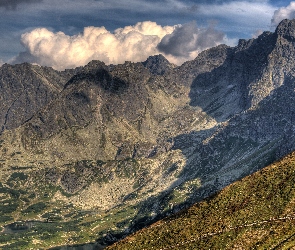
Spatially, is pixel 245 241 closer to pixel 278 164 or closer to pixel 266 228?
pixel 266 228

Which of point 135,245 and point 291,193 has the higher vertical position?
point 291,193

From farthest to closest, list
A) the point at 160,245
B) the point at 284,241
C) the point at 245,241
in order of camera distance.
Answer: the point at 160,245
the point at 245,241
the point at 284,241

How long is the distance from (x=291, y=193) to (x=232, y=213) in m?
16.0

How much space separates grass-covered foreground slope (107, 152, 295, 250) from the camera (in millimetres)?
88625

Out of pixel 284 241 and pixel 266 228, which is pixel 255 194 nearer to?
pixel 266 228

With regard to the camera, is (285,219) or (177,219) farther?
(177,219)

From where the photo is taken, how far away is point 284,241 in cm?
8300

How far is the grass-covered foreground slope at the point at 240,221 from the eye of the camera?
88.6 meters

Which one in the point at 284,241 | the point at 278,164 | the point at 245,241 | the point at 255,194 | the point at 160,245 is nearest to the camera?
the point at 284,241

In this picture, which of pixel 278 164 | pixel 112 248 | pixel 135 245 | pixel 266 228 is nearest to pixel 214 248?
pixel 266 228

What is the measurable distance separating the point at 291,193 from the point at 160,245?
36.3 meters

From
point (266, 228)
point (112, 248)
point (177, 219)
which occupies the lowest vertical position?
point (112, 248)

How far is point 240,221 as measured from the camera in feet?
315

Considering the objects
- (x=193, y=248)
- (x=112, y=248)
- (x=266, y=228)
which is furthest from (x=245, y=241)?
(x=112, y=248)
